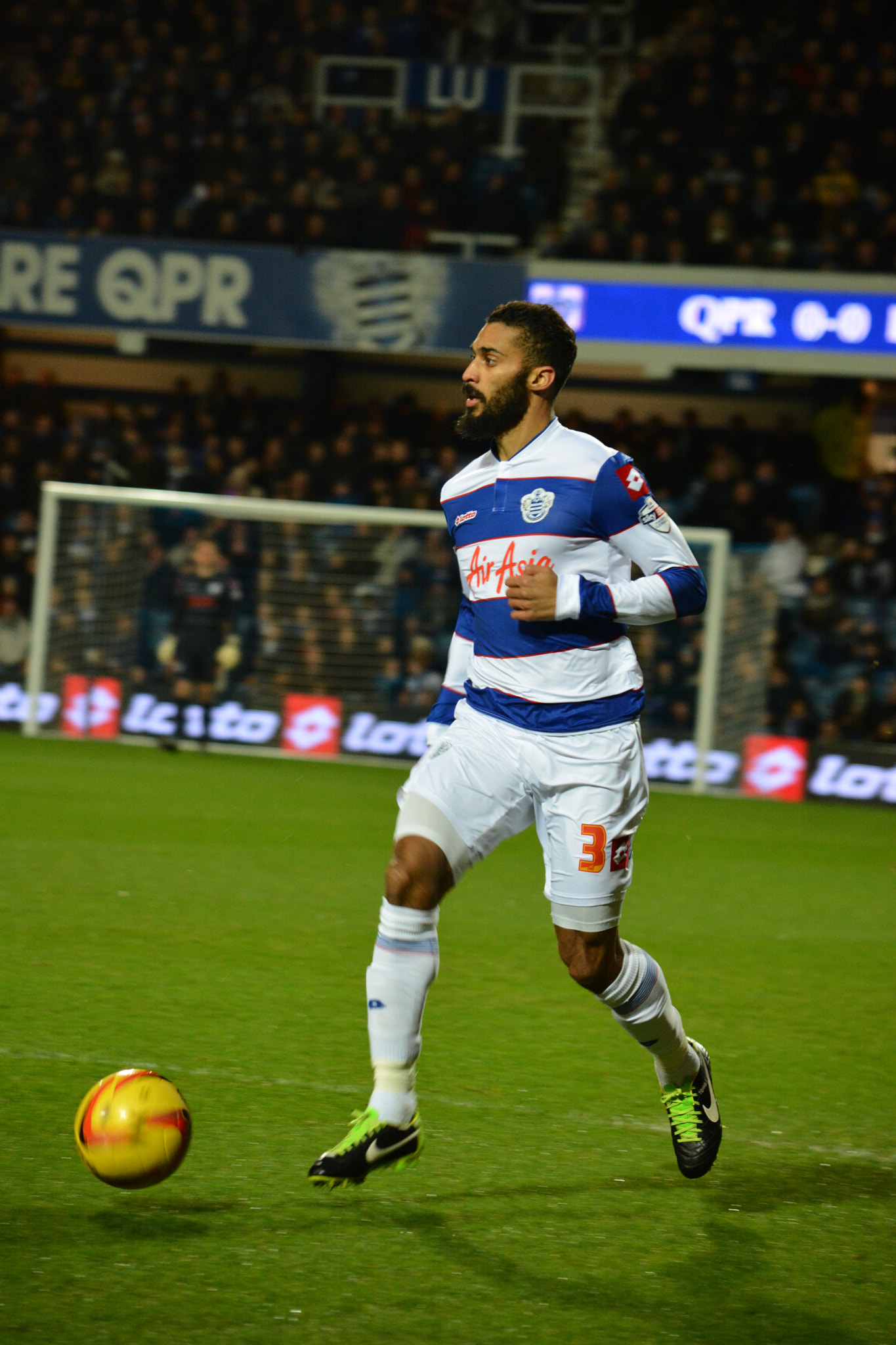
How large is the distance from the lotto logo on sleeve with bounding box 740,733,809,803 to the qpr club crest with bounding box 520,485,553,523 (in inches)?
413

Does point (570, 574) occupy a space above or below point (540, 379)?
below

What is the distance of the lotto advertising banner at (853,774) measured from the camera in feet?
45.4

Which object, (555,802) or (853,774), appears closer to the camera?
(555,802)

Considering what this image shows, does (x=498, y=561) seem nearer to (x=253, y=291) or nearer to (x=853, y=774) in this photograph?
(x=853, y=774)

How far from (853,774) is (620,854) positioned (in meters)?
10.6

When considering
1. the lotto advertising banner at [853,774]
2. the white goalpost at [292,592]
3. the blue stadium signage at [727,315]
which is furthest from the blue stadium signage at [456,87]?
the lotto advertising banner at [853,774]

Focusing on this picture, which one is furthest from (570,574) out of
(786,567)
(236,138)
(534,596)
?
(236,138)

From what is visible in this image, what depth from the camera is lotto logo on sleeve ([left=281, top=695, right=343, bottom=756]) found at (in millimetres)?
14750

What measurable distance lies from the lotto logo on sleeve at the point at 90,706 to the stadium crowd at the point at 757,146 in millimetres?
6816

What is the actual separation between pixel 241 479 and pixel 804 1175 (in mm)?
14831

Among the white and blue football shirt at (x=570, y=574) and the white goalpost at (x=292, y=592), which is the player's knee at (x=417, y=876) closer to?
the white and blue football shirt at (x=570, y=574)

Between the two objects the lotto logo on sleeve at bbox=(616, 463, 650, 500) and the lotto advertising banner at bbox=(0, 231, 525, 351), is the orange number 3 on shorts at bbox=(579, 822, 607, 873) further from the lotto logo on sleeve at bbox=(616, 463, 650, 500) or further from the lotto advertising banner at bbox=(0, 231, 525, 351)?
the lotto advertising banner at bbox=(0, 231, 525, 351)

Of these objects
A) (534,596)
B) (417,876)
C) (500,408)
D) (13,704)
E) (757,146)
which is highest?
(757,146)

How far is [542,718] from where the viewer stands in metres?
3.90
